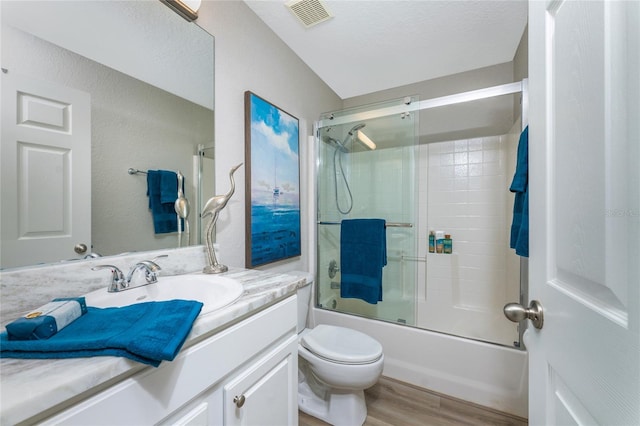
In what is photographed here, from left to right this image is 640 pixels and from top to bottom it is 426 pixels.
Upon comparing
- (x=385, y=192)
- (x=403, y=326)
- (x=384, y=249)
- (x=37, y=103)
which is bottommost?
(x=403, y=326)

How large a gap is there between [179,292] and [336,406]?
1.06m

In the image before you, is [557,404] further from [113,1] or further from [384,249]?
[113,1]

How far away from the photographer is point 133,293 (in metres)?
0.81

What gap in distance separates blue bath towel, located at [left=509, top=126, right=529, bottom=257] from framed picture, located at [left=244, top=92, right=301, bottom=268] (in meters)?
1.30

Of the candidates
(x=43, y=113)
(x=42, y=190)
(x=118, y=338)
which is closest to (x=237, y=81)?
(x=43, y=113)

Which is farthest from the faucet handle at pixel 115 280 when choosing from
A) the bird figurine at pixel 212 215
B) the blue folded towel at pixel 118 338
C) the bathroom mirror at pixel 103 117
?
the bird figurine at pixel 212 215

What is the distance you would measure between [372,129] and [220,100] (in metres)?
1.10

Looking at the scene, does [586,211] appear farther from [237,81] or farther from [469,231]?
[469,231]

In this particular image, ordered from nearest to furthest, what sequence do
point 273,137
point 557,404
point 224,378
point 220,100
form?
1. point 557,404
2. point 224,378
3. point 220,100
4. point 273,137

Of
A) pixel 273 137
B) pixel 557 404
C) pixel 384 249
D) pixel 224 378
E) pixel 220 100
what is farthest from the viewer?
pixel 384 249

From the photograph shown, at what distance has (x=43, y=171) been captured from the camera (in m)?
0.74

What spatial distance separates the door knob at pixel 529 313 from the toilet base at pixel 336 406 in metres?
1.06

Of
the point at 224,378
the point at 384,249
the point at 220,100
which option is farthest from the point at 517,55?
the point at 224,378

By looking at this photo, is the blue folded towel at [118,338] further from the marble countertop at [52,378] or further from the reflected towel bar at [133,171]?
the reflected towel bar at [133,171]
